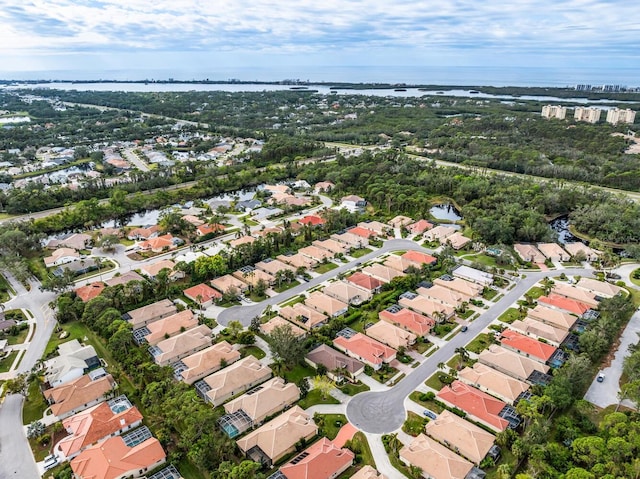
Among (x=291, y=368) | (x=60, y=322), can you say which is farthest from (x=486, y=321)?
(x=60, y=322)

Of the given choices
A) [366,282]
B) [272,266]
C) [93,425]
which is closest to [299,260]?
[272,266]

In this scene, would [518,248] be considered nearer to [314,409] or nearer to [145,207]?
[314,409]

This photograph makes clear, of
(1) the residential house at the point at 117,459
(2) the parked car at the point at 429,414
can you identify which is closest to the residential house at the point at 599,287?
(2) the parked car at the point at 429,414

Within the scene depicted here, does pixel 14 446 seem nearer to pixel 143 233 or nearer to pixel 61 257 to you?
pixel 61 257

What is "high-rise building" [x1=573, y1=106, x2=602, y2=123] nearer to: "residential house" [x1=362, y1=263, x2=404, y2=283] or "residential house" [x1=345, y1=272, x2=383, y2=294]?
"residential house" [x1=362, y1=263, x2=404, y2=283]

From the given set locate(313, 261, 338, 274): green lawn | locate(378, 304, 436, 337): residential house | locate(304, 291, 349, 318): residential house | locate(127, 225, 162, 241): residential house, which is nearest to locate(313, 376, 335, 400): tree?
locate(304, 291, 349, 318): residential house

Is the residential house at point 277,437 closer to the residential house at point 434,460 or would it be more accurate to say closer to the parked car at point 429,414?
the residential house at point 434,460
